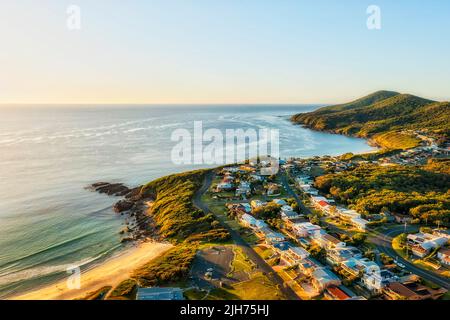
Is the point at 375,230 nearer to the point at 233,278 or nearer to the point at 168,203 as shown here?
the point at 233,278

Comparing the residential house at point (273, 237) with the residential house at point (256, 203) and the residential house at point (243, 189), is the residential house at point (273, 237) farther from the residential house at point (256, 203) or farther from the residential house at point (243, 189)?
the residential house at point (243, 189)

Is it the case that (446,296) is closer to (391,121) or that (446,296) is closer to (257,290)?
(257,290)

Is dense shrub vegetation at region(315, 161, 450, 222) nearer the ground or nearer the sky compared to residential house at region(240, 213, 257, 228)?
nearer the sky

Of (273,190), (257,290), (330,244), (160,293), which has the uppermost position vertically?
(273,190)

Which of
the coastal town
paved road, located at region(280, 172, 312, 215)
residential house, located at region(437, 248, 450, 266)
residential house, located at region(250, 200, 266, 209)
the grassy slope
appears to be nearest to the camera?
the coastal town

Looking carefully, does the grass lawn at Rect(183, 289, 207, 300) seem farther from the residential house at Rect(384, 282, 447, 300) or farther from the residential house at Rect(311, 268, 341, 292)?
the residential house at Rect(384, 282, 447, 300)

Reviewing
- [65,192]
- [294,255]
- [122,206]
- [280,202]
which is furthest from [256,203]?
[65,192]

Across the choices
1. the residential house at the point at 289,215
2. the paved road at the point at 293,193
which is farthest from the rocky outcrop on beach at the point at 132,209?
the paved road at the point at 293,193

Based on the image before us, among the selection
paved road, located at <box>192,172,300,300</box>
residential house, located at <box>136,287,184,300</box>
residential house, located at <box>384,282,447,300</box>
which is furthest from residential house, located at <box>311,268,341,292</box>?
residential house, located at <box>136,287,184,300</box>
